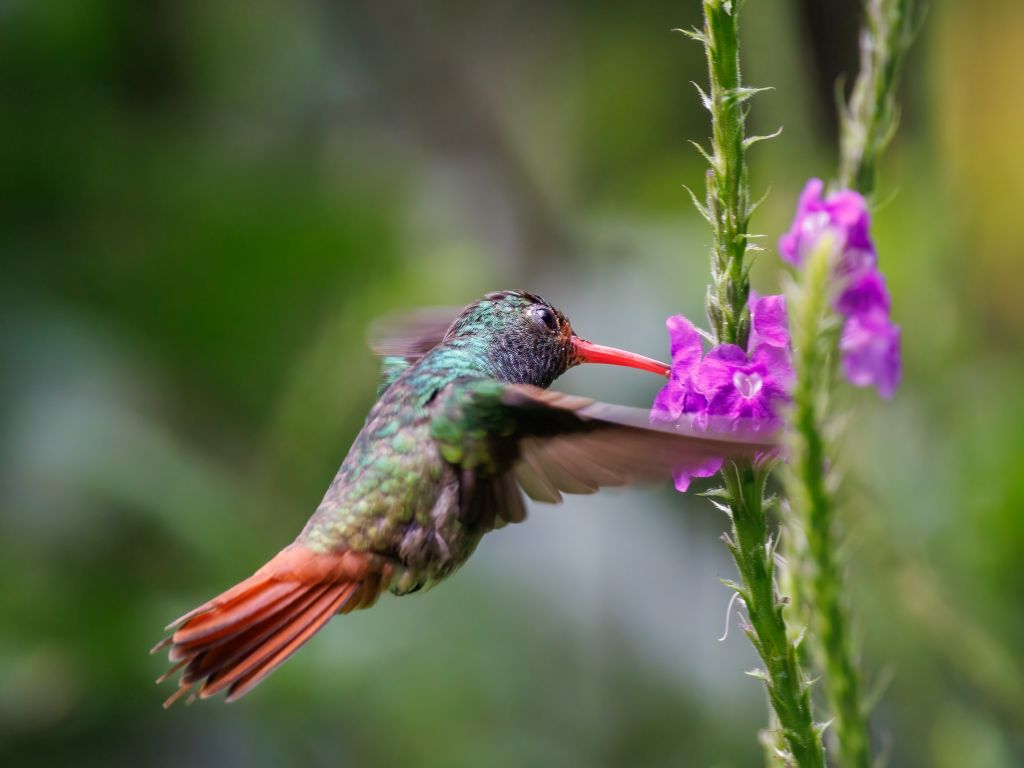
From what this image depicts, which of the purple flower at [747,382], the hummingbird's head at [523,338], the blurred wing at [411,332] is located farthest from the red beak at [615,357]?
the blurred wing at [411,332]

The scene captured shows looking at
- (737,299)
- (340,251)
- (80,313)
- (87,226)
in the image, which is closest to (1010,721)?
(737,299)

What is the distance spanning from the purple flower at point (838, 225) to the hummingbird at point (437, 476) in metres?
0.28

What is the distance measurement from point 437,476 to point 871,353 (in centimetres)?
78

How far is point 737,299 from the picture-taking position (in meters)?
1.35

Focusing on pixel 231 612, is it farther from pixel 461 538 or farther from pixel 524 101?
pixel 524 101

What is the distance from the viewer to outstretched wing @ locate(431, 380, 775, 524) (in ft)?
4.35

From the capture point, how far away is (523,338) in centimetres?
195

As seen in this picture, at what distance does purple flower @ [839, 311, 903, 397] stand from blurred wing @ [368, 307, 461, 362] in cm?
116

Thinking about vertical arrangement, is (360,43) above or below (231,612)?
above

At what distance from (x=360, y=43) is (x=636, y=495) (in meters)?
2.22

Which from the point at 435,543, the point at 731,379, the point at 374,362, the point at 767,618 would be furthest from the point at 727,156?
the point at 374,362

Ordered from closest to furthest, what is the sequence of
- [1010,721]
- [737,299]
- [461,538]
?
[737,299] → [461,538] → [1010,721]

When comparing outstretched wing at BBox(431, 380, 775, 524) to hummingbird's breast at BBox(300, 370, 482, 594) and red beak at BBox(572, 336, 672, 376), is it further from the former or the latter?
red beak at BBox(572, 336, 672, 376)

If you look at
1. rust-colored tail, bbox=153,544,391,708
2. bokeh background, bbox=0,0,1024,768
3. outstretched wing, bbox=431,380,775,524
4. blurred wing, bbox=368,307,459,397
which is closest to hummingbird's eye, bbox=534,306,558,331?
outstretched wing, bbox=431,380,775,524
